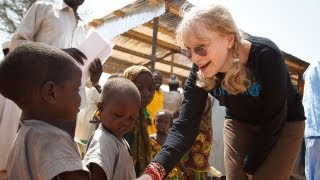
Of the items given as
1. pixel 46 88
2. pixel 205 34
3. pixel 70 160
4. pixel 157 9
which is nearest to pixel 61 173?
pixel 70 160

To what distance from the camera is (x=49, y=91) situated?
160 centimetres

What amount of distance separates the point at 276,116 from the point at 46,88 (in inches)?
52.7

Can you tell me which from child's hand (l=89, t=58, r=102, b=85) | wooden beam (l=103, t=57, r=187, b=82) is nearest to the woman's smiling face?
child's hand (l=89, t=58, r=102, b=85)

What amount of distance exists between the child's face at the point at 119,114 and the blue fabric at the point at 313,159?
2.44 m

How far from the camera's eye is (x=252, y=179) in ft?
8.32

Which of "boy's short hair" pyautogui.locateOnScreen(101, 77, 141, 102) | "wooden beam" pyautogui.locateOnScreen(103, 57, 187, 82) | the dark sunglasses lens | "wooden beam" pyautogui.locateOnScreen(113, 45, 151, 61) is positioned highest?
the dark sunglasses lens

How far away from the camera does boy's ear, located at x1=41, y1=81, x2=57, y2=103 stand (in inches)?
62.5

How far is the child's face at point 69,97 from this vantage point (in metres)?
1.62

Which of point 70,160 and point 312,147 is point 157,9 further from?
point 70,160

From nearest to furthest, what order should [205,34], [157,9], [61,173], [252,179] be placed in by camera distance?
1. [61,173]
2. [205,34]
3. [252,179]
4. [157,9]

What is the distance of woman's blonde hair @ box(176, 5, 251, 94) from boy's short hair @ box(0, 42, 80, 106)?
93 centimetres

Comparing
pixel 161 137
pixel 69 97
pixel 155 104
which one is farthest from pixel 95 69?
pixel 155 104

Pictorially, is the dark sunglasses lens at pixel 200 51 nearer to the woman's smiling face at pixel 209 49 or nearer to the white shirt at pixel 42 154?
the woman's smiling face at pixel 209 49

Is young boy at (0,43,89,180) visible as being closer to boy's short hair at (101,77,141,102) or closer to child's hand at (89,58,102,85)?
boy's short hair at (101,77,141,102)
